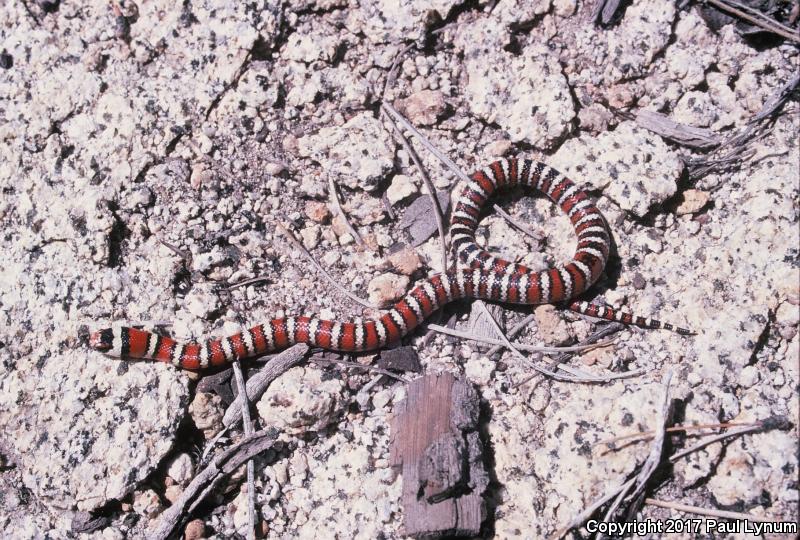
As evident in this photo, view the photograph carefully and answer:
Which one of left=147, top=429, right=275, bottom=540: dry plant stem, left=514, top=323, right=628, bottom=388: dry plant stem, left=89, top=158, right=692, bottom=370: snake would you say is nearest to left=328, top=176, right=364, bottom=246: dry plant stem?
left=89, top=158, right=692, bottom=370: snake

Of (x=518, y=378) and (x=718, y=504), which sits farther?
(x=518, y=378)

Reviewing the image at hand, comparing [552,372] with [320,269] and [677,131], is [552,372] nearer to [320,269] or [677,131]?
[320,269]

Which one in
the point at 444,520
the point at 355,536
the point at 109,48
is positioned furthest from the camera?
the point at 109,48

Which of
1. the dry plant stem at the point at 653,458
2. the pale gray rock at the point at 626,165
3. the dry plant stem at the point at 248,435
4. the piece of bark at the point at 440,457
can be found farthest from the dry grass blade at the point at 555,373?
the dry plant stem at the point at 248,435

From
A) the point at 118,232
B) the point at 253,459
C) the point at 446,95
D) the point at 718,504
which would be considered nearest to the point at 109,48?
the point at 118,232

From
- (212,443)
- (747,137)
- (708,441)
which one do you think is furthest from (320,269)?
(747,137)

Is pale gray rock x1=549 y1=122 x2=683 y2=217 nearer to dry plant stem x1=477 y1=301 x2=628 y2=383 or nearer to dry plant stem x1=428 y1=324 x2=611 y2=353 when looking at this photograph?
dry plant stem x1=428 y1=324 x2=611 y2=353

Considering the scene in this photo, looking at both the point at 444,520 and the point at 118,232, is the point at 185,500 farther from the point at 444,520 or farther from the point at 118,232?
the point at 118,232

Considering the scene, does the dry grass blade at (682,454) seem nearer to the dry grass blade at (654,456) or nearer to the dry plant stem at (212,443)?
the dry grass blade at (654,456)
